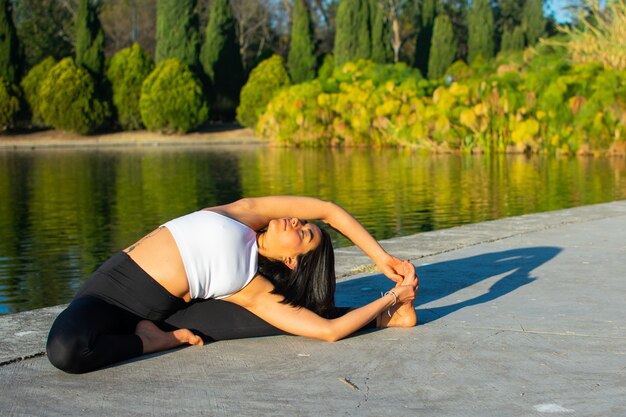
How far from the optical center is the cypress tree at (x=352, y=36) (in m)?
41.9

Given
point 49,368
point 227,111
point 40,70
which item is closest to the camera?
point 49,368

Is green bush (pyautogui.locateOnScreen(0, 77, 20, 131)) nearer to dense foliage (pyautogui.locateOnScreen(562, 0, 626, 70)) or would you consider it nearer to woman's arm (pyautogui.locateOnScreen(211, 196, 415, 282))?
dense foliage (pyautogui.locateOnScreen(562, 0, 626, 70))

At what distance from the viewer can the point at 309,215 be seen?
4.66 metres

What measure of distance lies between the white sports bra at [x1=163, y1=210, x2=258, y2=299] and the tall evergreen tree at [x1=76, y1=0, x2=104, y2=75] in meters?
37.4

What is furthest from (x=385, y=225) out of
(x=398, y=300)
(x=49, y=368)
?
(x=49, y=368)

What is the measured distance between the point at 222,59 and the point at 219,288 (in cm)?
3870

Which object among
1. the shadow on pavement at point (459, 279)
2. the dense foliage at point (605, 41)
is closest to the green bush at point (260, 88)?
the dense foliage at point (605, 41)

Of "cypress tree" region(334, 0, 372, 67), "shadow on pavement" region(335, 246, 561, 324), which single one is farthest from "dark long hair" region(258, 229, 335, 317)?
"cypress tree" region(334, 0, 372, 67)

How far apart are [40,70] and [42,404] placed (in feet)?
128

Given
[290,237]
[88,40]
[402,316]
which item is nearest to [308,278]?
[290,237]

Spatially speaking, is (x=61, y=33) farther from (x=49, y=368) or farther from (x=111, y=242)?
(x=49, y=368)

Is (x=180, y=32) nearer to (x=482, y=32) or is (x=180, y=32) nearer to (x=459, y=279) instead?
(x=482, y=32)

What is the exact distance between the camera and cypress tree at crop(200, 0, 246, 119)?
41.7m

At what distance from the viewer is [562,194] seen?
14469 mm
